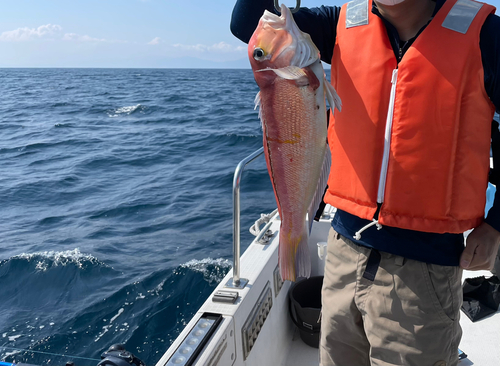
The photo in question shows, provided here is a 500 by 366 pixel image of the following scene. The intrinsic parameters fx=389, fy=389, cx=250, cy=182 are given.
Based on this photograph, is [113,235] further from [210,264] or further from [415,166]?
[415,166]

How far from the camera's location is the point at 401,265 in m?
1.43

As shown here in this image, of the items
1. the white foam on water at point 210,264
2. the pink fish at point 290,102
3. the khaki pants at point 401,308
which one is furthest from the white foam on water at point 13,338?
the pink fish at point 290,102

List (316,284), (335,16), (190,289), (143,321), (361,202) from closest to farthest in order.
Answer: (361,202)
(335,16)
(316,284)
(143,321)
(190,289)

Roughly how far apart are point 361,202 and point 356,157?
0.18 m

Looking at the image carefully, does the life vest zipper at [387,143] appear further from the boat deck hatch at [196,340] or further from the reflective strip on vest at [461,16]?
the boat deck hatch at [196,340]

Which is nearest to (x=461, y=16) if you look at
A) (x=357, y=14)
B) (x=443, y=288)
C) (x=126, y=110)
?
(x=357, y=14)

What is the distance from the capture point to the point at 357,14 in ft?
5.37

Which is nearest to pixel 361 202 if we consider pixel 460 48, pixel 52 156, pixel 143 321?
pixel 460 48

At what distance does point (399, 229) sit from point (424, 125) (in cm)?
40

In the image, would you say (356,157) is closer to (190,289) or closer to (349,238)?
(349,238)

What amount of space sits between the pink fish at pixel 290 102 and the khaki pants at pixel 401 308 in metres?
0.45

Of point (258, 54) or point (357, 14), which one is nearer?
point (258, 54)

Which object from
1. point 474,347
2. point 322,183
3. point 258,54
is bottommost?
point 474,347

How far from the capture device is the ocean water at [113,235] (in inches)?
172
